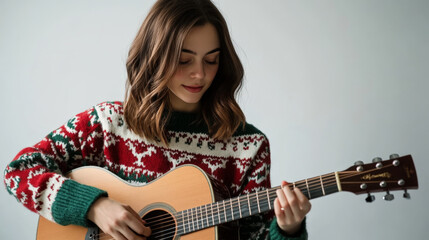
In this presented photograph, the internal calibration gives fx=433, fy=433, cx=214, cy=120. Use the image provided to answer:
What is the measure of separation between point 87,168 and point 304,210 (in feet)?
2.16

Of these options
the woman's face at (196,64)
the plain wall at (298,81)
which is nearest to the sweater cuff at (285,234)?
the woman's face at (196,64)

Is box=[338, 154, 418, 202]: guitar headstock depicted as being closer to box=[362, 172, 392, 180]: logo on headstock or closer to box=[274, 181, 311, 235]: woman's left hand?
box=[362, 172, 392, 180]: logo on headstock

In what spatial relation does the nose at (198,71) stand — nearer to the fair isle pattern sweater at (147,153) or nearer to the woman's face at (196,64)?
the woman's face at (196,64)

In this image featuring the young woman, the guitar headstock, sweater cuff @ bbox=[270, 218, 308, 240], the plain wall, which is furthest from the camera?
the plain wall

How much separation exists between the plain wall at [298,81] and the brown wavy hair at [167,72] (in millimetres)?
626

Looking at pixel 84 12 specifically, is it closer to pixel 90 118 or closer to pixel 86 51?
pixel 86 51

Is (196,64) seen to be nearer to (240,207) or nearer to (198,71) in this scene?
(198,71)

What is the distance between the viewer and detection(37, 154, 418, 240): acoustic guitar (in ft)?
3.09

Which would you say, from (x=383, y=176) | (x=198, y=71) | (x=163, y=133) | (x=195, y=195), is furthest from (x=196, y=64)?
(x=383, y=176)

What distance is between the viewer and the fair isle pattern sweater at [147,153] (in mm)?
1296

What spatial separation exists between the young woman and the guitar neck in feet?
0.41

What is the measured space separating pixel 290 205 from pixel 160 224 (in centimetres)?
37

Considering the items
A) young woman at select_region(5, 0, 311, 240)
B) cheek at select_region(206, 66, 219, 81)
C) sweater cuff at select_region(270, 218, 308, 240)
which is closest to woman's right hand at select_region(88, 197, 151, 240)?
young woman at select_region(5, 0, 311, 240)

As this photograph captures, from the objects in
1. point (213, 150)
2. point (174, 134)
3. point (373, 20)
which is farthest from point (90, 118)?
point (373, 20)
